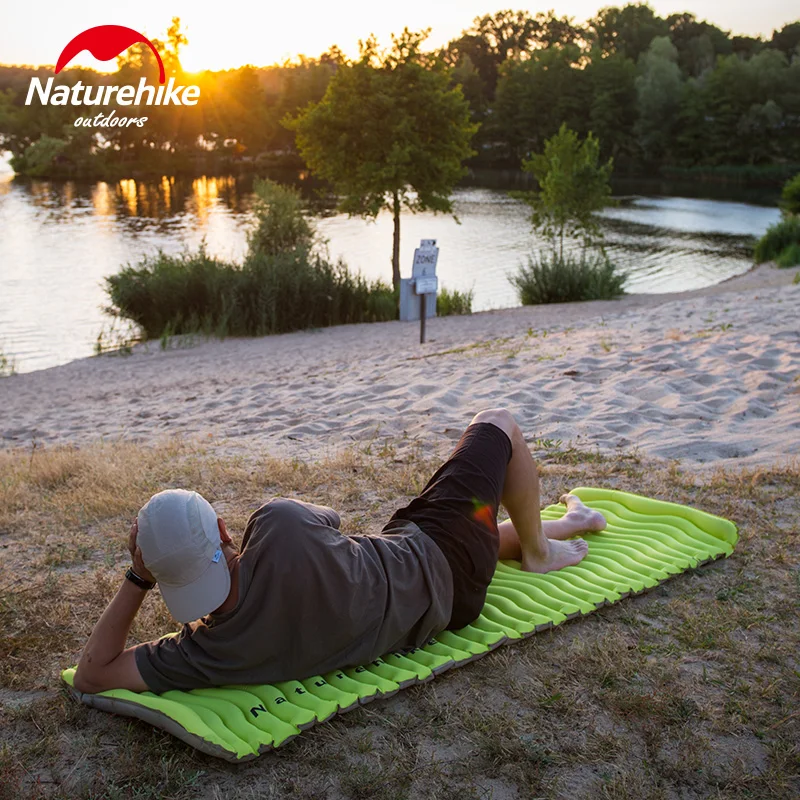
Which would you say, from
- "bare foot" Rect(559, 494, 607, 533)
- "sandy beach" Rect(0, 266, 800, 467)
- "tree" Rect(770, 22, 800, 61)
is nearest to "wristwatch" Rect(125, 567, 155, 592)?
"bare foot" Rect(559, 494, 607, 533)

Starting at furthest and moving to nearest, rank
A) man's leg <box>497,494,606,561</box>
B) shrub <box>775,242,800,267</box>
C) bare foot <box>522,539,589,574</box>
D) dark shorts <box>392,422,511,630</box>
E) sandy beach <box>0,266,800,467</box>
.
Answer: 1. shrub <box>775,242,800,267</box>
2. sandy beach <box>0,266,800,467</box>
3. man's leg <box>497,494,606,561</box>
4. bare foot <box>522,539,589,574</box>
5. dark shorts <box>392,422,511,630</box>

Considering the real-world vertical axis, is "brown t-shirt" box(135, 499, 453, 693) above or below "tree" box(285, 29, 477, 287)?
below

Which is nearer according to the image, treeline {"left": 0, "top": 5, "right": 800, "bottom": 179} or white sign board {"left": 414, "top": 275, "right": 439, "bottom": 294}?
white sign board {"left": 414, "top": 275, "right": 439, "bottom": 294}

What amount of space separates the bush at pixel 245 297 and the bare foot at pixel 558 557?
419 inches

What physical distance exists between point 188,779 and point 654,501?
2.60m

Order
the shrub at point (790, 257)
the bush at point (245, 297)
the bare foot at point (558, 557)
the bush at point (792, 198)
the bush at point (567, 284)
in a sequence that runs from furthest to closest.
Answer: the bush at point (792, 198), the shrub at point (790, 257), the bush at point (567, 284), the bush at point (245, 297), the bare foot at point (558, 557)

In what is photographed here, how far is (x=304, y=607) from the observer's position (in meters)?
2.49

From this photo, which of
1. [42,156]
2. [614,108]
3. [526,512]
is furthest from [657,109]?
[526,512]

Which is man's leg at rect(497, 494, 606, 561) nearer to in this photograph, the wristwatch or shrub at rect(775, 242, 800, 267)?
the wristwatch

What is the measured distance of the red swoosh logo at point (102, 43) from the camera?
11078 millimetres

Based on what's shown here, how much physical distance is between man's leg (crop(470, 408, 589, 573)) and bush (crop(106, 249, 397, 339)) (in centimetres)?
1068

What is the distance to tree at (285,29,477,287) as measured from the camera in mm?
16406

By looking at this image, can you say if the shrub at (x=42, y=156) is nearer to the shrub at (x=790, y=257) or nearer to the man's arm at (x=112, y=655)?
the shrub at (x=790, y=257)

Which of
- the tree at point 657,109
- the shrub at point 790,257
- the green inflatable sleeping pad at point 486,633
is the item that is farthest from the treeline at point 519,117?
the green inflatable sleeping pad at point 486,633
